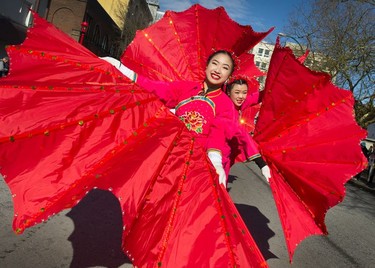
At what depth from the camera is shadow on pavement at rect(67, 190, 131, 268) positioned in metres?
3.20

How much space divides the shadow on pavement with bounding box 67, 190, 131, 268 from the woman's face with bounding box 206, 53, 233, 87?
196 cm

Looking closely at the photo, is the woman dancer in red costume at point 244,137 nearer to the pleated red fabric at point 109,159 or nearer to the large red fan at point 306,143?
the large red fan at point 306,143

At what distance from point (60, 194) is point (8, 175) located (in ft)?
1.18

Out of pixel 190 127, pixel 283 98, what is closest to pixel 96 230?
pixel 190 127

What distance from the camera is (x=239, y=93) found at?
14.9ft

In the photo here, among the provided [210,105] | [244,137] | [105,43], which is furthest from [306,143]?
[105,43]

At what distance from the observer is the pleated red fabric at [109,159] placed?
7.18 ft

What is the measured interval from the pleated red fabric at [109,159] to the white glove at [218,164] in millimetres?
118

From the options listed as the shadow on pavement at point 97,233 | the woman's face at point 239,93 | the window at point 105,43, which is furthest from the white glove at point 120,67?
the window at point 105,43

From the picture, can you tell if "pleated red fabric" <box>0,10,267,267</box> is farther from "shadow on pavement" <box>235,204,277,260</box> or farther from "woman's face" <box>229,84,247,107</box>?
"shadow on pavement" <box>235,204,277,260</box>

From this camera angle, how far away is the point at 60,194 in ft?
7.34

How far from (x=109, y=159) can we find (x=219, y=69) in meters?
1.39

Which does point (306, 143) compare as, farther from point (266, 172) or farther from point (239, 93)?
point (239, 93)

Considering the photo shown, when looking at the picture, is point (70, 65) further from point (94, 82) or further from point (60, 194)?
point (60, 194)
